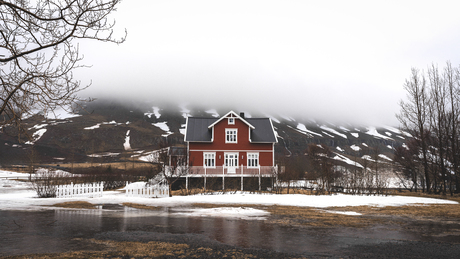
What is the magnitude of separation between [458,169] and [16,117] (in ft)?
108

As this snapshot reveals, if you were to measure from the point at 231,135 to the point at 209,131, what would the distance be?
2921 mm

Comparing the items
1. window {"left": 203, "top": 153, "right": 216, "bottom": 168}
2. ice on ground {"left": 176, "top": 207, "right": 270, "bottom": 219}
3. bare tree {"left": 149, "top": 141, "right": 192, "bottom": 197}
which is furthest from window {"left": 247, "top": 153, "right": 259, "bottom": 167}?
ice on ground {"left": 176, "top": 207, "right": 270, "bottom": 219}

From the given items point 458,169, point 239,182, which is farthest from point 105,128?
point 458,169

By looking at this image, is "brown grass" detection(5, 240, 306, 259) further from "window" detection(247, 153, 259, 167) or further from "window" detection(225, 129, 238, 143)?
"window" detection(247, 153, 259, 167)

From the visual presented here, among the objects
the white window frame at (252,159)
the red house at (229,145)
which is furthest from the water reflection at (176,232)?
the white window frame at (252,159)

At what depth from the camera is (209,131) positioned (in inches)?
1554

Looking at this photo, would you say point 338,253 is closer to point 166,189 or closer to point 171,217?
point 171,217

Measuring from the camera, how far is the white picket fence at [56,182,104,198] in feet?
78.4

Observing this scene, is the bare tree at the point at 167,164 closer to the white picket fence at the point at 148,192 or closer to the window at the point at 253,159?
the white picket fence at the point at 148,192

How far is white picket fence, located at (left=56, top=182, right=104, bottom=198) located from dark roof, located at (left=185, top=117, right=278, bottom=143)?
45.2ft

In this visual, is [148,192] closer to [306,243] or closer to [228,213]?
[228,213]

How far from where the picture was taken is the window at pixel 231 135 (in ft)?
126

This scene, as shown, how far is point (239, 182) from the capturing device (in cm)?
3481

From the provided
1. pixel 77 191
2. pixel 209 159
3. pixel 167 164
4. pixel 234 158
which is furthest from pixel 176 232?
pixel 234 158
